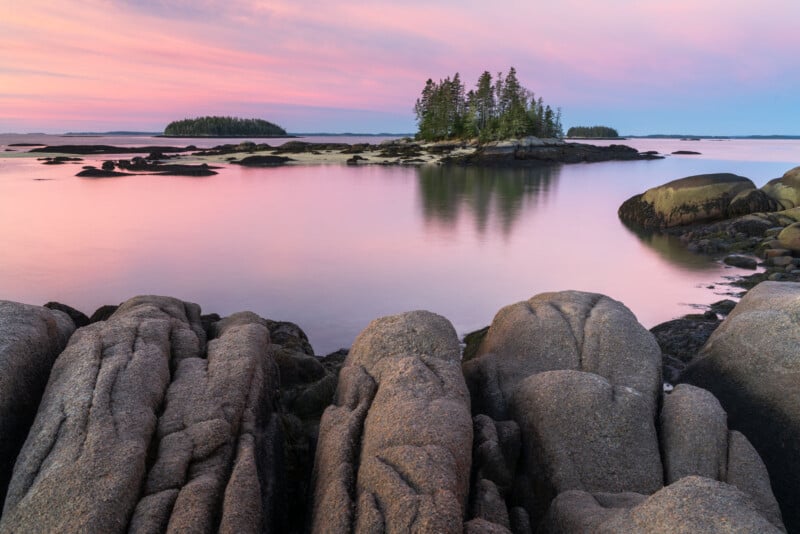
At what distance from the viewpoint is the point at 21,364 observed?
17.8 feet

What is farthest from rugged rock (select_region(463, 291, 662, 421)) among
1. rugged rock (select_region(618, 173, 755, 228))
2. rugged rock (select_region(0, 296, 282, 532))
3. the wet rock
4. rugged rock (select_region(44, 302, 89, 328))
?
rugged rock (select_region(618, 173, 755, 228))

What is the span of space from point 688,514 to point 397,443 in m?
2.13

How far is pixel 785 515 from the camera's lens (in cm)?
547

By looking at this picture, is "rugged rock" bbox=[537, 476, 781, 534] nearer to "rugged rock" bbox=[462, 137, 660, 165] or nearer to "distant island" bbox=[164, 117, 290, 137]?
"rugged rock" bbox=[462, 137, 660, 165]

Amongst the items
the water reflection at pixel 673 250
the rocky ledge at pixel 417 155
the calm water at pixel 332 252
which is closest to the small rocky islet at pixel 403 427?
the calm water at pixel 332 252

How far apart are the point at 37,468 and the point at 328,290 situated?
9298mm

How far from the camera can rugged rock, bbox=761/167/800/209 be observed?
71.7 ft

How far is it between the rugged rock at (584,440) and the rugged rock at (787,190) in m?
21.3

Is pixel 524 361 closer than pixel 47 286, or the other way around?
pixel 524 361

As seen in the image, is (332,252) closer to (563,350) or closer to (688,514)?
(563,350)

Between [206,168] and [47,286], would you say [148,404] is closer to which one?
[47,286]

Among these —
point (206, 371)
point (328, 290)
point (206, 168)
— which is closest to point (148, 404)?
point (206, 371)

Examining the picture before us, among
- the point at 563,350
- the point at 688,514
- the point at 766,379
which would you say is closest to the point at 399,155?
the point at 563,350

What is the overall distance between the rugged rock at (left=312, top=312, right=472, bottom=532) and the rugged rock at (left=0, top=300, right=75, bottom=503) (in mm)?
2837
